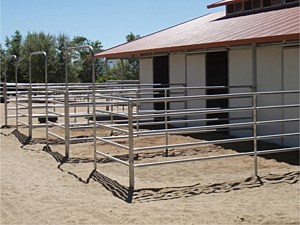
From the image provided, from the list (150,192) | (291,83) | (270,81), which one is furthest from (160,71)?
(150,192)

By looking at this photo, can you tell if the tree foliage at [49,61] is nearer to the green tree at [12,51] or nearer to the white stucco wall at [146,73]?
the green tree at [12,51]

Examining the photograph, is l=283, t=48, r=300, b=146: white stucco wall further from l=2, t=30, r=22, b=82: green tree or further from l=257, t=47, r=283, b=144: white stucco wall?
l=2, t=30, r=22, b=82: green tree

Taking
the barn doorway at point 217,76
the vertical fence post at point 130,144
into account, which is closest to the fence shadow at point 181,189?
the vertical fence post at point 130,144

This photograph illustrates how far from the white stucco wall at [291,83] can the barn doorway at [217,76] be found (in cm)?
267

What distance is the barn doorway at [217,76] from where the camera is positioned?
14828mm

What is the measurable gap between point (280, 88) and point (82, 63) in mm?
34525

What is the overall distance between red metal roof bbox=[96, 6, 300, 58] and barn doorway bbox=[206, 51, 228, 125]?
59cm

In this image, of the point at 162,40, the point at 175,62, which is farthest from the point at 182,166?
the point at 162,40

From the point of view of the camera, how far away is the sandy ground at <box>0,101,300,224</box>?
6719 mm

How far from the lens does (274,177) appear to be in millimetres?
9031

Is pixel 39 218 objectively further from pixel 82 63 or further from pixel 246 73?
pixel 82 63

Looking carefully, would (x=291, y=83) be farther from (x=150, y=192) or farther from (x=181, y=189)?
(x=150, y=192)

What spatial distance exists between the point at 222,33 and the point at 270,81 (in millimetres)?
2634

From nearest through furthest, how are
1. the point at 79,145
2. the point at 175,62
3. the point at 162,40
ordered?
the point at 79,145 < the point at 175,62 < the point at 162,40
